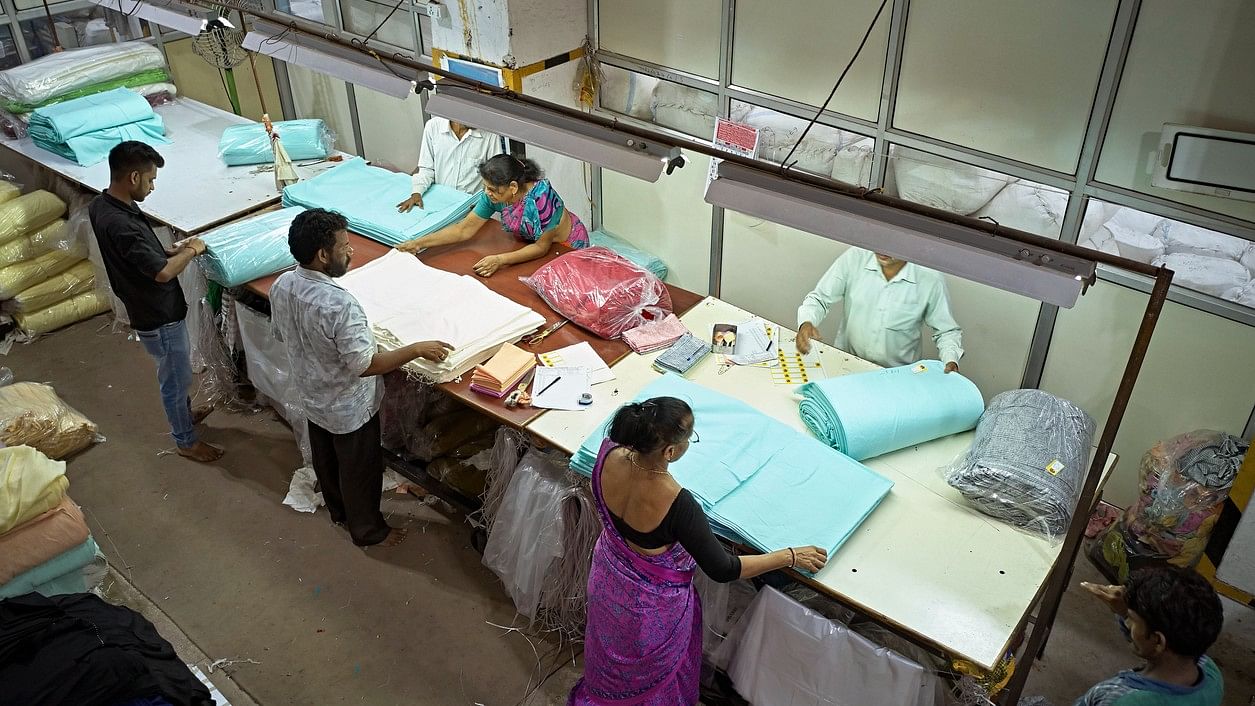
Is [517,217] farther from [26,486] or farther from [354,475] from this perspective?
[26,486]

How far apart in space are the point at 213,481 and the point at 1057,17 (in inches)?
171

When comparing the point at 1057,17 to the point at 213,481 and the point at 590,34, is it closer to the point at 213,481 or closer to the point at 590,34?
the point at 590,34

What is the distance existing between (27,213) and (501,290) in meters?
3.26

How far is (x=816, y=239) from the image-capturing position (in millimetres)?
4672

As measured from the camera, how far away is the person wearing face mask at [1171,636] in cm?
233

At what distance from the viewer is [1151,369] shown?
3.82 meters

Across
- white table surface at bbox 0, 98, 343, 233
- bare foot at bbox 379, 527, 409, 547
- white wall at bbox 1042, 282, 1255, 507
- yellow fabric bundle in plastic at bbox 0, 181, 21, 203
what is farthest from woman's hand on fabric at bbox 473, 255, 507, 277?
yellow fabric bundle in plastic at bbox 0, 181, 21, 203

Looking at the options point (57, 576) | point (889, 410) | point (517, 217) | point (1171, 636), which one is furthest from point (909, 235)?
point (57, 576)

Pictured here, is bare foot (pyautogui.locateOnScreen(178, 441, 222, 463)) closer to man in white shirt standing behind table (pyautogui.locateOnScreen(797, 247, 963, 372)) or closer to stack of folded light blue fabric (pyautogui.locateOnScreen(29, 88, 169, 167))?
stack of folded light blue fabric (pyautogui.locateOnScreen(29, 88, 169, 167))

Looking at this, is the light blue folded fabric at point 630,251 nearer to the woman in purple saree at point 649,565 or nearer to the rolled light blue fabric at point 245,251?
the rolled light blue fabric at point 245,251

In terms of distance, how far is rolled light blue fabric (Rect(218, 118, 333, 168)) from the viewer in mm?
5523

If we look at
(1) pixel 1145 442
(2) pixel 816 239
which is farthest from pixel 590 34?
(1) pixel 1145 442

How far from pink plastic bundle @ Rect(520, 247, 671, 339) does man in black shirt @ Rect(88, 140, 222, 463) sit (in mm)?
1657

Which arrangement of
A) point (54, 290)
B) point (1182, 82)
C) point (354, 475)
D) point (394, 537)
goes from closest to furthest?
point (1182, 82)
point (354, 475)
point (394, 537)
point (54, 290)
